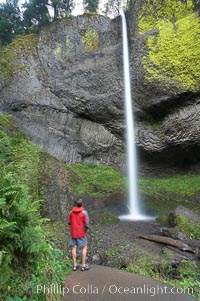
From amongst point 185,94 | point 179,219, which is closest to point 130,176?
point 185,94

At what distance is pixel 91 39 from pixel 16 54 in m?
5.69

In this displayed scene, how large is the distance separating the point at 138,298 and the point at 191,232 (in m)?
6.91

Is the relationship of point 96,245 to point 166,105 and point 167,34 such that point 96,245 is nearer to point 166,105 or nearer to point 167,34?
point 166,105

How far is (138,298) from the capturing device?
14.1 ft

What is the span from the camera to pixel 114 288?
14.9 ft

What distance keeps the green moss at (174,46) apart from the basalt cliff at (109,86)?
0.19 feet

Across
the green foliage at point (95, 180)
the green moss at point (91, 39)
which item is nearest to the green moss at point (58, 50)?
the green moss at point (91, 39)

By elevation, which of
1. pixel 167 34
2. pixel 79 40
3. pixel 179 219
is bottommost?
pixel 179 219

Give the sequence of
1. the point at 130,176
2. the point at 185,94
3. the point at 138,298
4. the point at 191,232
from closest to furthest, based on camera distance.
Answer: the point at 138,298, the point at 191,232, the point at 185,94, the point at 130,176

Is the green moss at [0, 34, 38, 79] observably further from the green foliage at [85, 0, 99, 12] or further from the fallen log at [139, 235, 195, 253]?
the fallen log at [139, 235, 195, 253]

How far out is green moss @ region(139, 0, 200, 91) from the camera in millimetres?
16969

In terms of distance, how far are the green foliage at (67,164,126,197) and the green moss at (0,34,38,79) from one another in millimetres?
8174

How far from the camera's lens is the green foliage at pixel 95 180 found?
15.5 meters

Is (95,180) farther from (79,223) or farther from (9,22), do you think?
(9,22)
